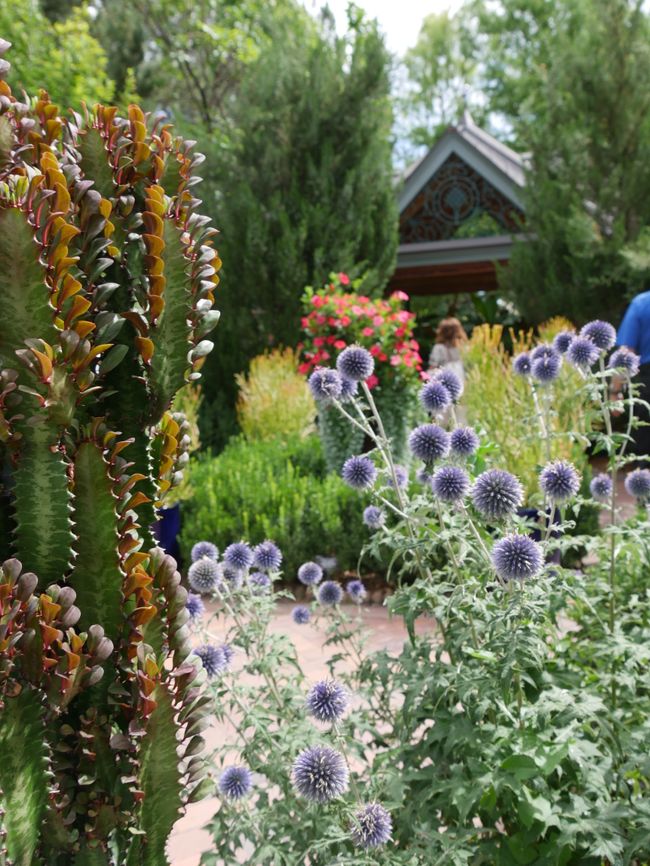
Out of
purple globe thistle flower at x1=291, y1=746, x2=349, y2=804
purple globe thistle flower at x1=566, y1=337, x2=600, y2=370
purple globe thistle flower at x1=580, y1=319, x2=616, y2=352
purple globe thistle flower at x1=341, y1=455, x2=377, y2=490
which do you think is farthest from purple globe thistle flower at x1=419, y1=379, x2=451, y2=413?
purple globe thistle flower at x1=291, y1=746, x2=349, y2=804

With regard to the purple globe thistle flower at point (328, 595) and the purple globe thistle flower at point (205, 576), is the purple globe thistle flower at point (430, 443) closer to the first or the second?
the purple globe thistle flower at point (328, 595)

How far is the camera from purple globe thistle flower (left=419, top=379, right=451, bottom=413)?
8.46 ft

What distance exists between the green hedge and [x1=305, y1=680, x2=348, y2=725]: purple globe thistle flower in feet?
12.3

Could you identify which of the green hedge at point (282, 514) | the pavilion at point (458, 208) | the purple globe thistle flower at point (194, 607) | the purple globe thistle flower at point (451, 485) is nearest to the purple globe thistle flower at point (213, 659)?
the purple globe thistle flower at point (194, 607)

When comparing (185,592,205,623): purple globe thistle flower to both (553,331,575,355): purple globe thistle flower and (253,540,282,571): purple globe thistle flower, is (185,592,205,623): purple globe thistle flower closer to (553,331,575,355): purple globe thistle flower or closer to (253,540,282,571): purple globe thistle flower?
(253,540,282,571): purple globe thistle flower

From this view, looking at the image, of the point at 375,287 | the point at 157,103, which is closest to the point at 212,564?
the point at 375,287

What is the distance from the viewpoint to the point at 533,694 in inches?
86.7

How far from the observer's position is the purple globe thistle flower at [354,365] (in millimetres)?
2646

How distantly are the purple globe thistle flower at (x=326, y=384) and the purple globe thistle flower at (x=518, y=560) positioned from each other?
89 centimetres

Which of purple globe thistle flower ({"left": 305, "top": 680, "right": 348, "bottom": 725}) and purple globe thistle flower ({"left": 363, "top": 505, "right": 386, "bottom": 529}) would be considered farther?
purple globe thistle flower ({"left": 363, "top": 505, "right": 386, "bottom": 529})

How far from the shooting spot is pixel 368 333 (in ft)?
24.9

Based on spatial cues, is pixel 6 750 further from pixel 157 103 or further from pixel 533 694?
pixel 157 103

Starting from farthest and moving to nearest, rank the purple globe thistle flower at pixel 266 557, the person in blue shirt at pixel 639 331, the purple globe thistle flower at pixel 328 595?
the person in blue shirt at pixel 639 331
the purple globe thistle flower at pixel 266 557
the purple globe thistle flower at pixel 328 595

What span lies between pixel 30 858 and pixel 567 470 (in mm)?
1759
